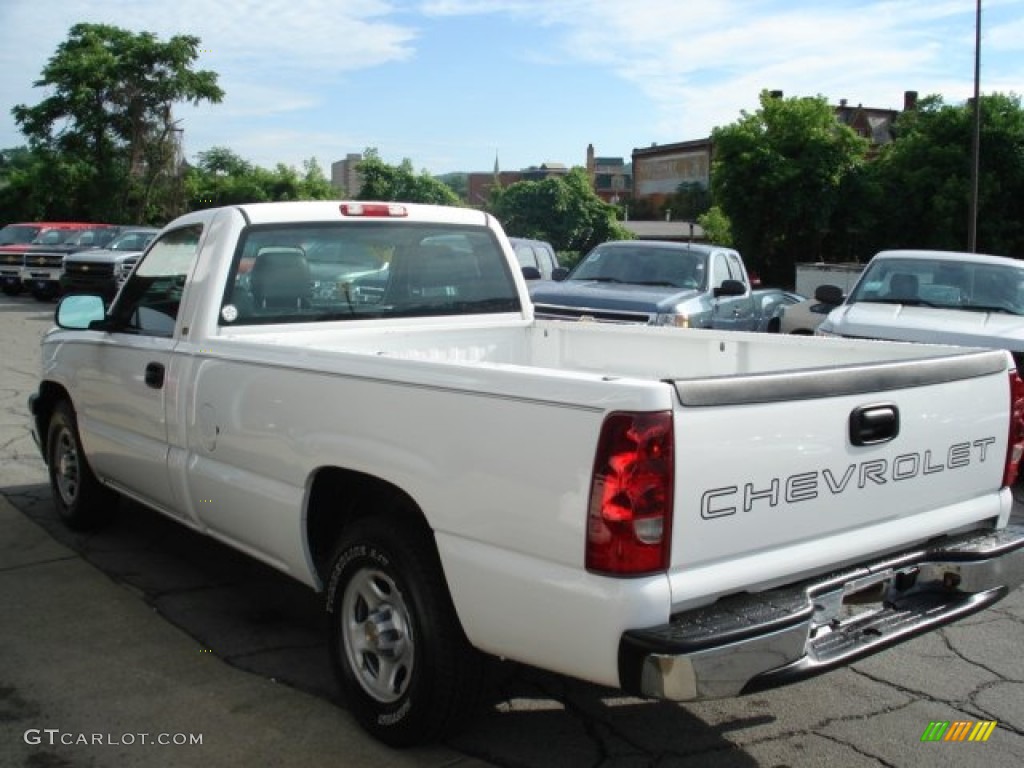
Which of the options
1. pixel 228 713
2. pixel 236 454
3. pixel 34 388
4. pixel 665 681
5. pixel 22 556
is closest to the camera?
pixel 665 681

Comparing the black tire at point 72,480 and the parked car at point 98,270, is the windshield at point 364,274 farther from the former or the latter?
the parked car at point 98,270

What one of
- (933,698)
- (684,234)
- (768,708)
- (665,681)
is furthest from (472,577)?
(684,234)

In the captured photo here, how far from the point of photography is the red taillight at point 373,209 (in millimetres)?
5090

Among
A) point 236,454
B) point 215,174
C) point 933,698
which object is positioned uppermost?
point 215,174

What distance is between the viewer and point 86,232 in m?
26.8

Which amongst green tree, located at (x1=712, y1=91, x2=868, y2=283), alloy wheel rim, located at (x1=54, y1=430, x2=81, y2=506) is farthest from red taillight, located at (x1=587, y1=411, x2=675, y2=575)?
green tree, located at (x1=712, y1=91, x2=868, y2=283)

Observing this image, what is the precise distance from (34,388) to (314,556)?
8.69m

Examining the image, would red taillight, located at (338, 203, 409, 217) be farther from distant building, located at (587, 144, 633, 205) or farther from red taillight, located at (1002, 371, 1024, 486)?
distant building, located at (587, 144, 633, 205)

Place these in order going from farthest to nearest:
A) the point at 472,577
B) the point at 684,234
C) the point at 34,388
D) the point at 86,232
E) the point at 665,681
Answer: the point at 684,234 → the point at 86,232 → the point at 34,388 → the point at 472,577 → the point at 665,681

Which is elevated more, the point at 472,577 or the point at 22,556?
the point at 472,577

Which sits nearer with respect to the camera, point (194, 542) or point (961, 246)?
point (194, 542)

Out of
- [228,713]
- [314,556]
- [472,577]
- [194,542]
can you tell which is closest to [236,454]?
[314,556]

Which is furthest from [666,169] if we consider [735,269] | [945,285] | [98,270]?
[945,285]

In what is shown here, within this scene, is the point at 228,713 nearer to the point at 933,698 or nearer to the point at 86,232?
the point at 933,698
